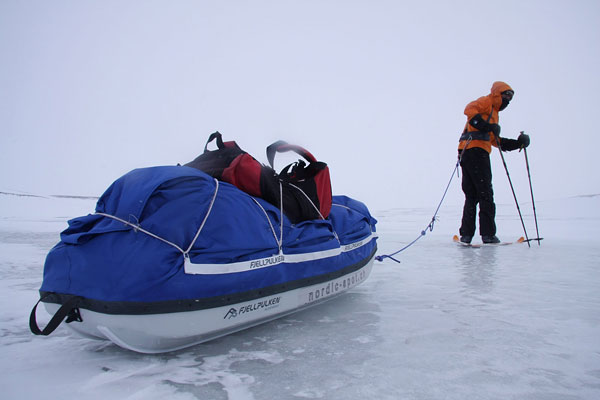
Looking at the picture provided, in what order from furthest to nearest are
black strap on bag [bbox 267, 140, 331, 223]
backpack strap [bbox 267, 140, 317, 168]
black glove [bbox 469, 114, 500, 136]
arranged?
black glove [bbox 469, 114, 500, 136], backpack strap [bbox 267, 140, 317, 168], black strap on bag [bbox 267, 140, 331, 223]

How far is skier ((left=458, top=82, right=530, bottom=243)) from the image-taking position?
507 cm

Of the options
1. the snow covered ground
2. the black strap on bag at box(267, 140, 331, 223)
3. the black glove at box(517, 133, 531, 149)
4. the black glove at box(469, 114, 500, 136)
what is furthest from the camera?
the black glove at box(517, 133, 531, 149)

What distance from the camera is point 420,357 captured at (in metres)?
1.52

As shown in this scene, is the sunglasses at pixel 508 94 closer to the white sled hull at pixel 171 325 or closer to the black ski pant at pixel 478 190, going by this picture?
the black ski pant at pixel 478 190

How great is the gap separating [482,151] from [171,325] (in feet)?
16.3

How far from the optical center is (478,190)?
205 inches

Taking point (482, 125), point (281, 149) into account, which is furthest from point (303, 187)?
point (482, 125)

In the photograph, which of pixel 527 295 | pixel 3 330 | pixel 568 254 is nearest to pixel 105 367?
pixel 3 330

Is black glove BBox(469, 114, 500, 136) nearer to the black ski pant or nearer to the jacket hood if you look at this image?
the black ski pant

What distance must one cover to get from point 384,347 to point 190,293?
868 mm

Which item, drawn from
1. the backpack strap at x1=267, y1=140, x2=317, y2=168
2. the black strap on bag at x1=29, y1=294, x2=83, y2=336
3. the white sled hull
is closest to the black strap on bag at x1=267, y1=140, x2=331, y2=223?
the backpack strap at x1=267, y1=140, x2=317, y2=168

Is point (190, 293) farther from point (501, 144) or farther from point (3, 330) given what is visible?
point (501, 144)

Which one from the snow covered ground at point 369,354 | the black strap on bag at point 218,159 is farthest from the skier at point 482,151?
the black strap on bag at point 218,159

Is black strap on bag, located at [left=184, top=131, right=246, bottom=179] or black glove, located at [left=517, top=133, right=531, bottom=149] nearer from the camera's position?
black strap on bag, located at [left=184, top=131, right=246, bottom=179]
